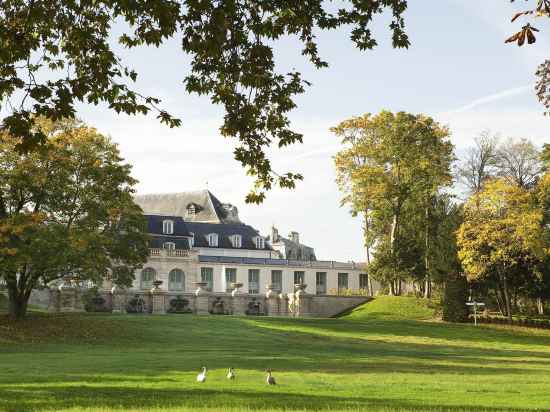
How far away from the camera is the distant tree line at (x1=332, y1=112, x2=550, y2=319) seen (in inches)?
2212

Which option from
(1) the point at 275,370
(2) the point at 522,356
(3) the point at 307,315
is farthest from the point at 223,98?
(3) the point at 307,315

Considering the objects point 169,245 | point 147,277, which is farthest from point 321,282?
point 147,277

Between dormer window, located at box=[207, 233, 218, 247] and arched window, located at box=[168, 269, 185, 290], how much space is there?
42.7ft

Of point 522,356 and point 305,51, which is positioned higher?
point 305,51

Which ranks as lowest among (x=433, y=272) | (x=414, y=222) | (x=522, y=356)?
(x=522, y=356)

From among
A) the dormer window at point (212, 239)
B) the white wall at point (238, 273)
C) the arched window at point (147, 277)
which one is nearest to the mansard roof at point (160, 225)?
the dormer window at point (212, 239)

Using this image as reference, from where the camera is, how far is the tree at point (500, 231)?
53438 mm

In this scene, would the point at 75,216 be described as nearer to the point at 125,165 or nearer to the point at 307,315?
the point at 125,165

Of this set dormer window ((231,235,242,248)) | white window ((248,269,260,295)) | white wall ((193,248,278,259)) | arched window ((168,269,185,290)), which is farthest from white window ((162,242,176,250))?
dormer window ((231,235,242,248))

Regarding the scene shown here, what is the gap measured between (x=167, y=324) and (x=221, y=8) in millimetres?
37999

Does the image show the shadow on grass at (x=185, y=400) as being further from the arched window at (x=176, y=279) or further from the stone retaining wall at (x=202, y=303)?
the arched window at (x=176, y=279)

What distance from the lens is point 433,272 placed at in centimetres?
6419

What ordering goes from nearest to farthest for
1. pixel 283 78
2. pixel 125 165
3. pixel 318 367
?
pixel 283 78 → pixel 318 367 → pixel 125 165

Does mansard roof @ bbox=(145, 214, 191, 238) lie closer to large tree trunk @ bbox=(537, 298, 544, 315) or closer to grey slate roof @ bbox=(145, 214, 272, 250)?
grey slate roof @ bbox=(145, 214, 272, 250)
